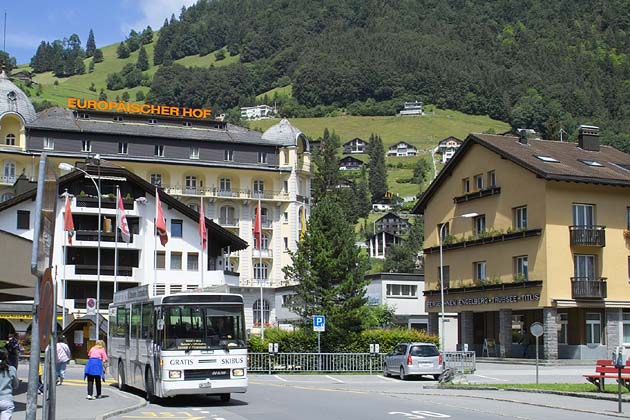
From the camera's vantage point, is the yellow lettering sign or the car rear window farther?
the yellow lettering sign

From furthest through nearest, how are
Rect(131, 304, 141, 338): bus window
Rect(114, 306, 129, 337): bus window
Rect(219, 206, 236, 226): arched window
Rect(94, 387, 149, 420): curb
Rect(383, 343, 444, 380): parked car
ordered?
Rect(219, 206, 236, 226): arched window < Rect(383, 343, 444, 380): parked car < Rect(114, 306, 129, 337): bus window < Rect(131, 304, 141, 338): bus window < Rect(94, 387, 149, 420): curb

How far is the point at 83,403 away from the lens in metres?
25.1

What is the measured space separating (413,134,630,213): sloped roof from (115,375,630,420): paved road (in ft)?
77.6

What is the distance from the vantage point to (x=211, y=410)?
930 inches

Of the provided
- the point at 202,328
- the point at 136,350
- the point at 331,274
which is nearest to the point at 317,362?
the point at 331,274

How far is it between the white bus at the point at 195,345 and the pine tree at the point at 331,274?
20.5 metres

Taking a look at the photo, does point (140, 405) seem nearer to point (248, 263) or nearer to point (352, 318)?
point (352, 318)

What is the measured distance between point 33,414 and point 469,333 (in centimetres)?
5314

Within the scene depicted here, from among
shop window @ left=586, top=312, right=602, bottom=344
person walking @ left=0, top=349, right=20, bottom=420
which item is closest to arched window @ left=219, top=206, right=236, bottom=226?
shop window @ left=586, top=312, right=602, bottom=344

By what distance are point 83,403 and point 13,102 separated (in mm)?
69482

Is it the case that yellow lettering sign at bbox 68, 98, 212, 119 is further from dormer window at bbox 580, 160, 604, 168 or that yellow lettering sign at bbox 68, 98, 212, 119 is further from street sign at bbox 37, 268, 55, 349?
street sign at bbox 37, 268, 55, 349

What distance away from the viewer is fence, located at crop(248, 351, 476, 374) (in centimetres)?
4291

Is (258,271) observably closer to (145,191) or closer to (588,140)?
(145,191)

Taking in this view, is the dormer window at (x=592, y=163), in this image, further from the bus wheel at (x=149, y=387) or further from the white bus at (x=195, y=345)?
the bus wheel at (x=149, y=387)
